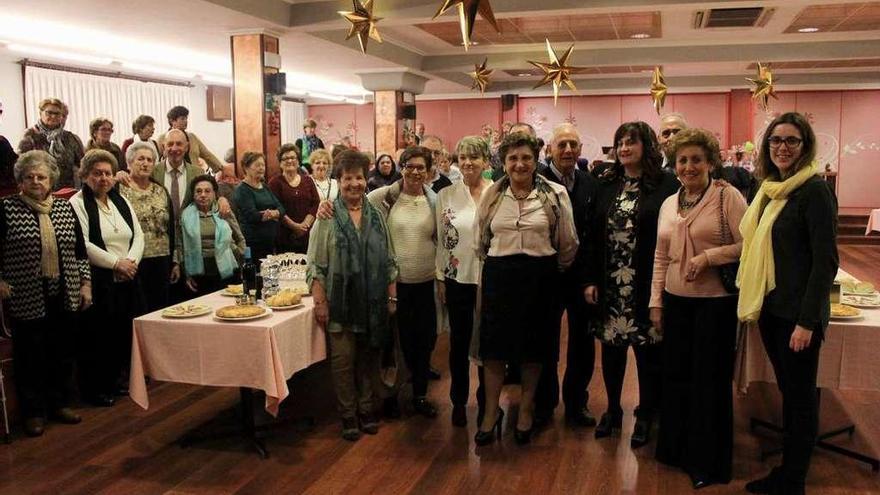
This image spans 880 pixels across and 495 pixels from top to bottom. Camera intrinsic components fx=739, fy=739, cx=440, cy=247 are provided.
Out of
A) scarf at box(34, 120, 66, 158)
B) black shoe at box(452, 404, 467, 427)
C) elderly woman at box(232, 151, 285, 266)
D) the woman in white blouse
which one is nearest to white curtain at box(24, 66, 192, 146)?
scarf at box(34, 120, 66, 158)

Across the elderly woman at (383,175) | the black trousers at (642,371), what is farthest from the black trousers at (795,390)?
the elderly woman at (383,175)

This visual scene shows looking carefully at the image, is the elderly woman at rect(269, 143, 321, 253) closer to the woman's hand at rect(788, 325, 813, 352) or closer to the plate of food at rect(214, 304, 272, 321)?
the plate of food at rect(214, 304, 272, 321)

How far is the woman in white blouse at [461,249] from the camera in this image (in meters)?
3.62

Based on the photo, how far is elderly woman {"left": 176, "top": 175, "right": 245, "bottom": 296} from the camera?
429cm

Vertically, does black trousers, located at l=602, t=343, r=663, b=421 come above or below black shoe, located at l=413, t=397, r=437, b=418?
above

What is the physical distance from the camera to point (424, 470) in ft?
10.8

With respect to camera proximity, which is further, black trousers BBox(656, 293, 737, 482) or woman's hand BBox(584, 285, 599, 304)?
woman's hand BBox(584, 285, 599, 304)

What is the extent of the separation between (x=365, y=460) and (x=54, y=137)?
154 inches

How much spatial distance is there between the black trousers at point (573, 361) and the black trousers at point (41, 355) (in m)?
2.55

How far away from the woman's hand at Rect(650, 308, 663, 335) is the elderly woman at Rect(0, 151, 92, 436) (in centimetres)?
294

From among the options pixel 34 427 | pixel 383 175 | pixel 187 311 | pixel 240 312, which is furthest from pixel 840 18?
pixel 34 427

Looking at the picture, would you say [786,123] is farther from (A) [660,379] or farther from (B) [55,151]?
(B) [55,151]

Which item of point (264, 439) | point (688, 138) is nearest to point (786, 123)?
point (688, 138)

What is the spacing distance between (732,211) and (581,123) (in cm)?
1288
